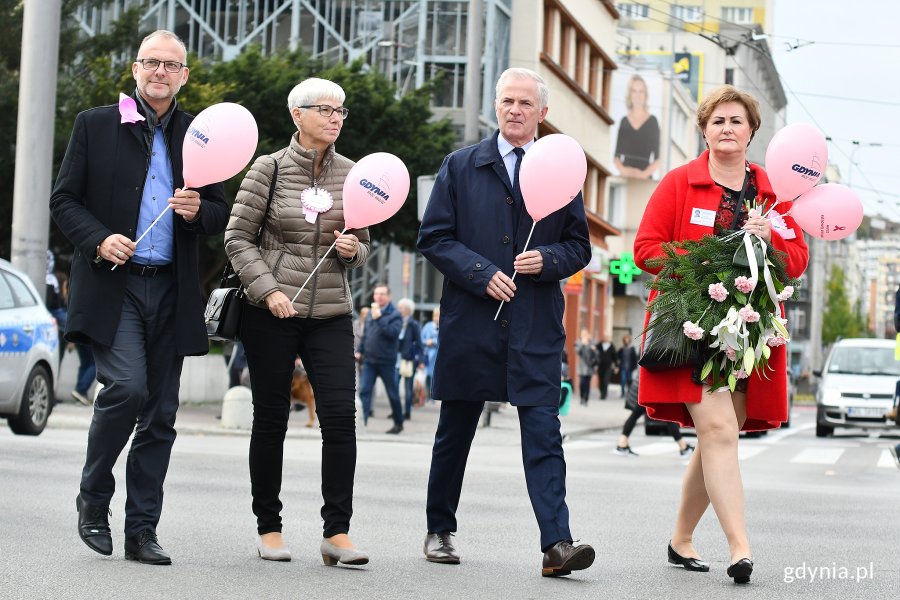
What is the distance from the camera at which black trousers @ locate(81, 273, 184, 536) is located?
6578 mm

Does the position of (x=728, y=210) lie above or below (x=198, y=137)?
below

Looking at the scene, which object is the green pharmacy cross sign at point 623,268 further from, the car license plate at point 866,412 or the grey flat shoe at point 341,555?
the grey flat shoe at point 341,555

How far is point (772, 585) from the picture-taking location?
21.8ft

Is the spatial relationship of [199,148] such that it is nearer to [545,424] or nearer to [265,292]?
[265,292]

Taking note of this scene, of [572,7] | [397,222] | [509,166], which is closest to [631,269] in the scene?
[397,222]

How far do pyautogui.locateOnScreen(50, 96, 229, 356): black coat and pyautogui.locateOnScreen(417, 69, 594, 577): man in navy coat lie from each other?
42.0 inches

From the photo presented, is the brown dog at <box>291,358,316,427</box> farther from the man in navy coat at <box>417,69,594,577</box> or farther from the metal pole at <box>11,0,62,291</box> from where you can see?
the man in navy coat at <box>417,69,594,577</box>

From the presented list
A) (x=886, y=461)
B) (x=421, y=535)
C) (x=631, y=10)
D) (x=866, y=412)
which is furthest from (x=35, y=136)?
(x=631, y=10)

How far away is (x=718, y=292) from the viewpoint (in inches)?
265

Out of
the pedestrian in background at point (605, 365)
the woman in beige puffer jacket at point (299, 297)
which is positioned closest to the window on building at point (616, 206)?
the pedestrian in background at point (605, 365)

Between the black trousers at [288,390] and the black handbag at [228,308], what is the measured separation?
0.06m

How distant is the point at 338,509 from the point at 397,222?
25.1 m

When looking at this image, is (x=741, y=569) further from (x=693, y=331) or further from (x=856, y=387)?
(x=856, y=387)

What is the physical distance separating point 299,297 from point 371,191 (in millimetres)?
587
